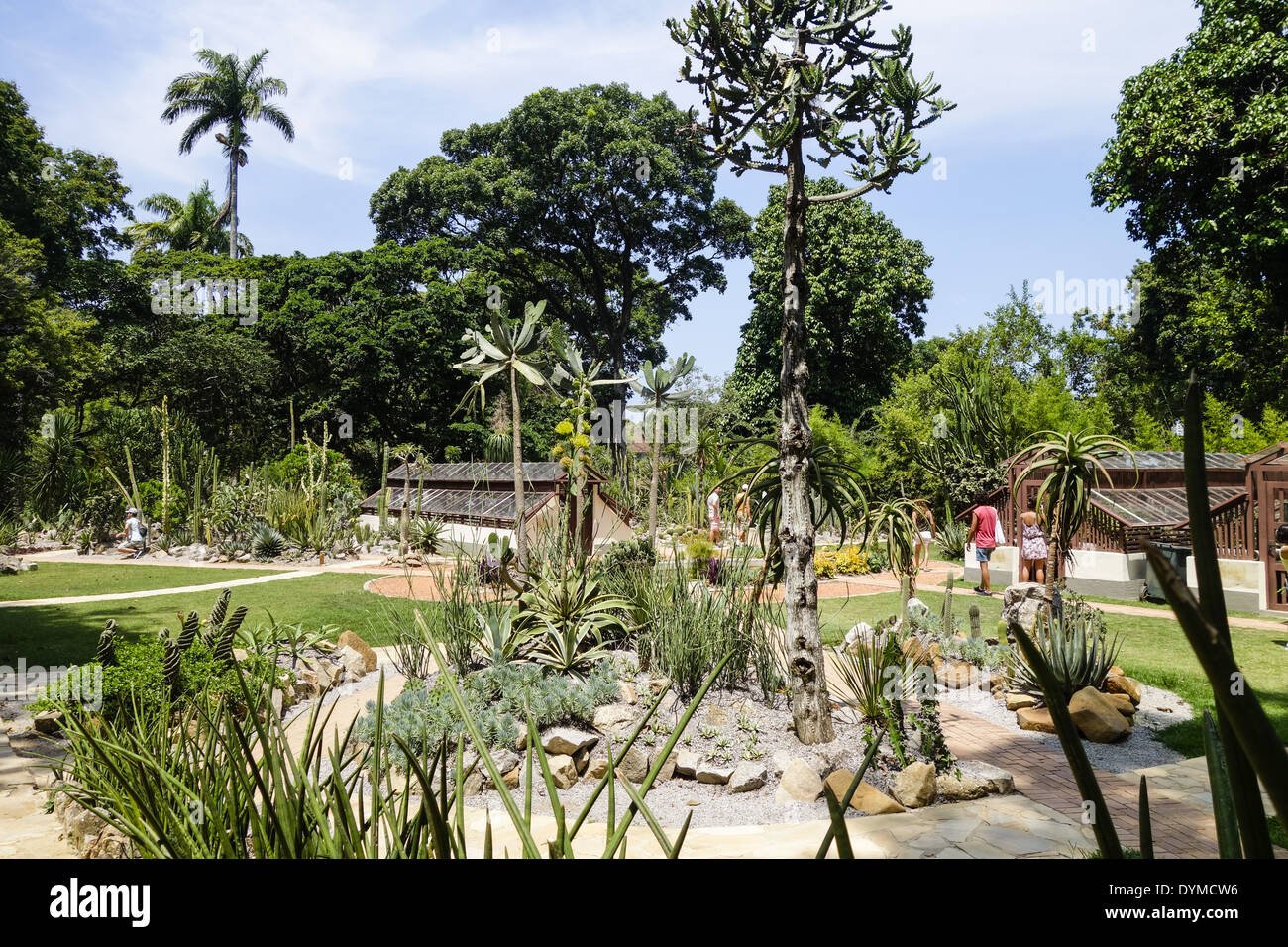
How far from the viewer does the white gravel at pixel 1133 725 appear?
5.45m

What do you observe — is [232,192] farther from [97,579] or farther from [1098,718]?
[1098,718]

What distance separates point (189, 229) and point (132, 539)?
939 inches

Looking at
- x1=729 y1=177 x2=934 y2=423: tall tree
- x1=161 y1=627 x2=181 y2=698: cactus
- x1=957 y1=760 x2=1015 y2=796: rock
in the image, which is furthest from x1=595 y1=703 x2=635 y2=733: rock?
x1=729 y1=177 x2=934 y2=423: tall tree

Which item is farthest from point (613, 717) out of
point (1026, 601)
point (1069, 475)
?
point (1026, 601)

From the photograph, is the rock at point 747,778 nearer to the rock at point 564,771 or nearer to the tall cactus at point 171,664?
the rock at point 564,771

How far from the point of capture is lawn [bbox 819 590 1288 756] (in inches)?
244

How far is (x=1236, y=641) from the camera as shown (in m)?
9.16

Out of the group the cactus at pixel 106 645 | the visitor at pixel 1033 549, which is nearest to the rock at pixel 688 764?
the cactus at pixel 106 645

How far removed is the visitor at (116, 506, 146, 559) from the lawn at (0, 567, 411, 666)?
5.37m

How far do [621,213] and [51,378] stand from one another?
22933 mm

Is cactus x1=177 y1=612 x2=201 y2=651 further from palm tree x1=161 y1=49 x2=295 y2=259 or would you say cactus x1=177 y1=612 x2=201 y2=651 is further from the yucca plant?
palm tree x1=161 y1=49 x2=295 y2=259

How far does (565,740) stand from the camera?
16.6 ft

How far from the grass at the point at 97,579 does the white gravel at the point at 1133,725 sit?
12.0m
